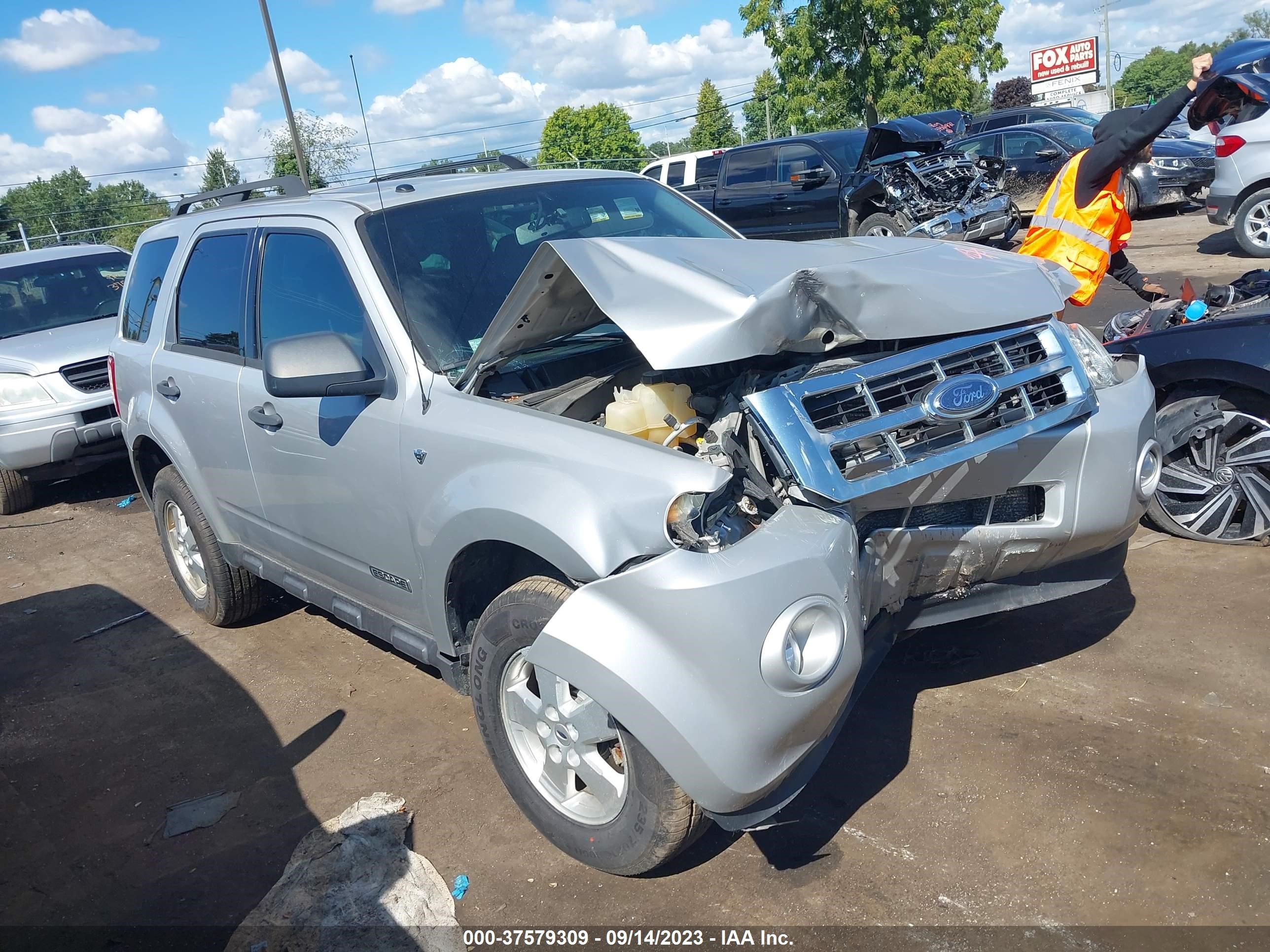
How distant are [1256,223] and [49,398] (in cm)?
1164

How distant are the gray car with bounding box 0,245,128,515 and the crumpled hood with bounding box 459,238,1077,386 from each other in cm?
573

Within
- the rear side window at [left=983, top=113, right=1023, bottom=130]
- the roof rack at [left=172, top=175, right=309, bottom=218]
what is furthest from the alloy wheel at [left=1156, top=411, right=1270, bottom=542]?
the rear side window at [left=983, top=113, right=1023, bottom=130]

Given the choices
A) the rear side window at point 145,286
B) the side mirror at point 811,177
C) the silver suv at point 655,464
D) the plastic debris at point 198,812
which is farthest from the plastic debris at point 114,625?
the side mirror at point 811,177

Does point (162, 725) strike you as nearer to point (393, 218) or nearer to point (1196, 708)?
point (393, 218)

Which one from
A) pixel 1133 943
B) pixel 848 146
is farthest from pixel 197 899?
pixel 848 146

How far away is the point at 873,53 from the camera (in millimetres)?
28359

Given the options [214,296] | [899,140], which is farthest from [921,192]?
[214,296]

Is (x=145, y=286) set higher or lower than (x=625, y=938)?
higher

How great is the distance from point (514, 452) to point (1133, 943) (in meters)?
2.01

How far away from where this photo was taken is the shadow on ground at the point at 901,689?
3006 millimetres

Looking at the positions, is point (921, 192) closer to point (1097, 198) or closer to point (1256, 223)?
point (1256, 223)

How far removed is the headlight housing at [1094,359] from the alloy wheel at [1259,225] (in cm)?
893

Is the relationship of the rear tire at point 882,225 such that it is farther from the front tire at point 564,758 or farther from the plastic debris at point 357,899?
the plastic debris at point 357,899

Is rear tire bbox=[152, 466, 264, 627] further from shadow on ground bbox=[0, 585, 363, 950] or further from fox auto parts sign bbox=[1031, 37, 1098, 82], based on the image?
fox auto parts sign bbox=[1031, 37, 1098, 82]
